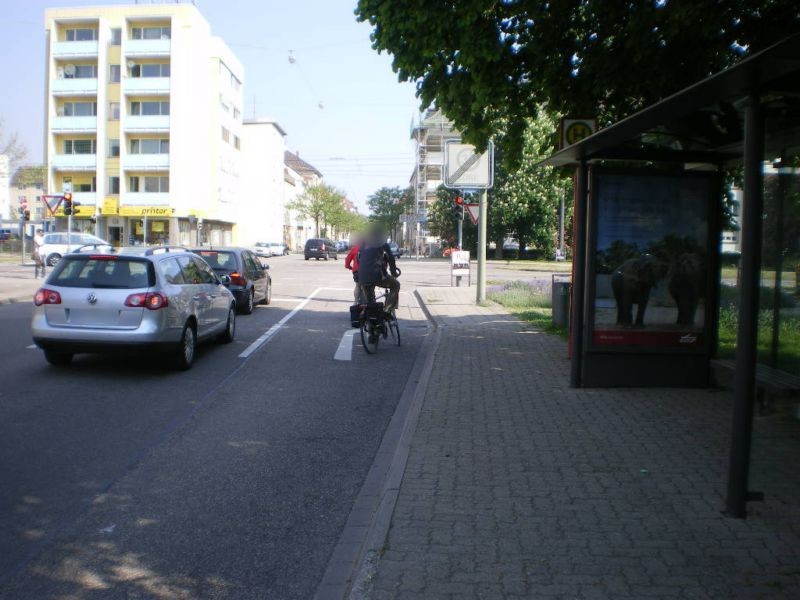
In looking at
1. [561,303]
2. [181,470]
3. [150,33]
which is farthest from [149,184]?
[181,470]

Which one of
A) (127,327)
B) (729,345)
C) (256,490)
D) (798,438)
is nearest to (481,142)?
(729,345)

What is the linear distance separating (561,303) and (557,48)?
5349mm

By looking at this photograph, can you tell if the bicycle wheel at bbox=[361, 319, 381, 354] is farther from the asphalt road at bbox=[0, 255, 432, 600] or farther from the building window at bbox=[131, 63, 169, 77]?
the building window at bbox=[131, 63, 169, 77]

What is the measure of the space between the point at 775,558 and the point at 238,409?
17.9 feet

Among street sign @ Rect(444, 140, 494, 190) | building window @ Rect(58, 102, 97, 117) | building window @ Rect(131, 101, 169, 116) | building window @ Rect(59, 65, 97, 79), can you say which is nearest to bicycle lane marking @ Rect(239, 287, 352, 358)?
street sign @ Rect(444, 140, 494, 190)

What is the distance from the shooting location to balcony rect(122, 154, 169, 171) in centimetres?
6234

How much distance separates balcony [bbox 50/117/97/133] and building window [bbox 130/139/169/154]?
3.17 m

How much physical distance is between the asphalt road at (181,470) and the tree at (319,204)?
4010 inches

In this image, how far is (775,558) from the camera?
13.7ft

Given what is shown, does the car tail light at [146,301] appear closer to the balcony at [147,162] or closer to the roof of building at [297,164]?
the balcony at [147,162]

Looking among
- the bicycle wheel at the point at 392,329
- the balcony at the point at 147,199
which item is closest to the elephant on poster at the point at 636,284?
the bicycle wheel at the point at 392,329

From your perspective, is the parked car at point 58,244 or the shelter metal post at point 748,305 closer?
the shelter metal post at point 748,305

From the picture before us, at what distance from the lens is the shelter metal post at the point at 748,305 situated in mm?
4715

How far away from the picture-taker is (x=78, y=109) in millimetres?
63406
